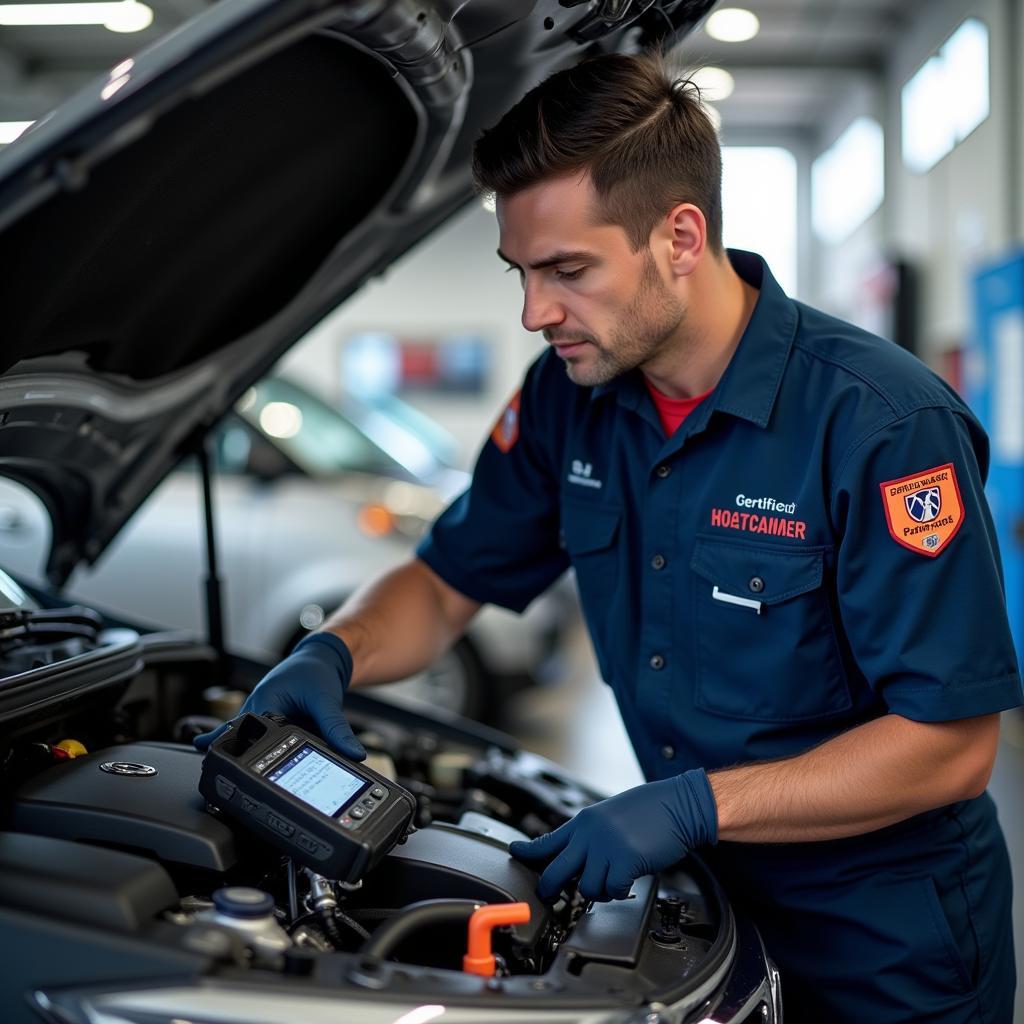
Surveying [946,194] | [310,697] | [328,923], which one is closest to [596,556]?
[310,697]

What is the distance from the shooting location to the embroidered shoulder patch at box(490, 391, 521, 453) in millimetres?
1662

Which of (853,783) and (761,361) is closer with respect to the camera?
(853,783)

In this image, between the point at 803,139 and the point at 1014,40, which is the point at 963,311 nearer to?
the point at 1014,40

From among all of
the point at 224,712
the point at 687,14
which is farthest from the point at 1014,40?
the point at 224,712

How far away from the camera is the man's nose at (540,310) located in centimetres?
133

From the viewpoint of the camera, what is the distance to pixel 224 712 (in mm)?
1635

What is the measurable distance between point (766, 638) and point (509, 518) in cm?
47

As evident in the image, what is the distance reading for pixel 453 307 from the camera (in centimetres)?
1102

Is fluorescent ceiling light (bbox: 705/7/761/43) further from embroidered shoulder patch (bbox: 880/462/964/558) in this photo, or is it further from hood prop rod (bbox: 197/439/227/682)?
embroidered shoulder patch (bbox: 880/462/964/558)

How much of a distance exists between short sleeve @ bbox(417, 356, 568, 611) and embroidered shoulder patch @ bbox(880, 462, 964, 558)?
1.81 ft

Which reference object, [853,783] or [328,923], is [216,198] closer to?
[328,923]

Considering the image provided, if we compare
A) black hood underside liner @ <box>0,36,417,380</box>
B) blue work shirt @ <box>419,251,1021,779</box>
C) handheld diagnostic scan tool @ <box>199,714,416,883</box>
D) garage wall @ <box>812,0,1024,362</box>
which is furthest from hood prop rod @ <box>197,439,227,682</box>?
garage wall @ <box>812,0,1024,362</box>

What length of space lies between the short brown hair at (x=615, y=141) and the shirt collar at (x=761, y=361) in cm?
15

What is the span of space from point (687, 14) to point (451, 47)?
348 mm
